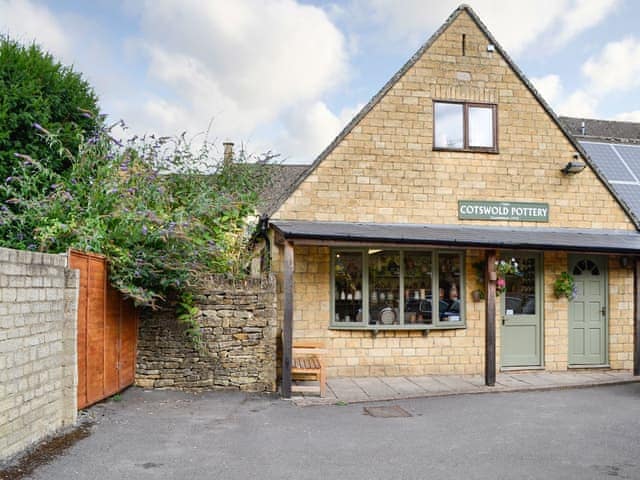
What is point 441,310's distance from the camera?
12.1 m

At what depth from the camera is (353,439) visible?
7234 millimetres

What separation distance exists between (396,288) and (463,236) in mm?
1733

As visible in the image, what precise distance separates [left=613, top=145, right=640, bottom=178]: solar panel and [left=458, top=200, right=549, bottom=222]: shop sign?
154 inches

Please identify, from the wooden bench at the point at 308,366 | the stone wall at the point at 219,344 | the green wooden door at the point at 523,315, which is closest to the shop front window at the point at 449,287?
the green wooden door at the point at 523,315

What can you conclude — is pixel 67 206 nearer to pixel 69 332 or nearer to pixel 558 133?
pixel 69 332

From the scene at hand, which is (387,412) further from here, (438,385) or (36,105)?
(36,105)

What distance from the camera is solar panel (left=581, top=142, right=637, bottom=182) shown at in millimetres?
14348

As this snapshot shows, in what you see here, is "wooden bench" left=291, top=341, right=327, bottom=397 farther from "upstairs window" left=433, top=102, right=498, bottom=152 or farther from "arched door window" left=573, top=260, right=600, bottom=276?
"arched door window" left=573, top=260, right=600, bottom=276

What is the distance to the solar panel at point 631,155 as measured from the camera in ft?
48.7

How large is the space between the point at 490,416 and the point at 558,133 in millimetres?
6573

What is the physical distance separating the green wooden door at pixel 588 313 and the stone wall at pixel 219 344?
6396 mm

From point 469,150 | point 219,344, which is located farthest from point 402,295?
point 219,344

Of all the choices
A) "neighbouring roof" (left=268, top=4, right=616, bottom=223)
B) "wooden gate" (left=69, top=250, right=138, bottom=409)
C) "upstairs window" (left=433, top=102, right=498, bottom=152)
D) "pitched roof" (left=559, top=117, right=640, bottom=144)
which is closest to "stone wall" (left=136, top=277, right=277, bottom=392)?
"wooden gate" (left=69, top=250, right=138, bottom=409)

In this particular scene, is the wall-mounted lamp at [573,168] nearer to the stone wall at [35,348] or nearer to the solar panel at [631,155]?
the solar panel at [631,155]
